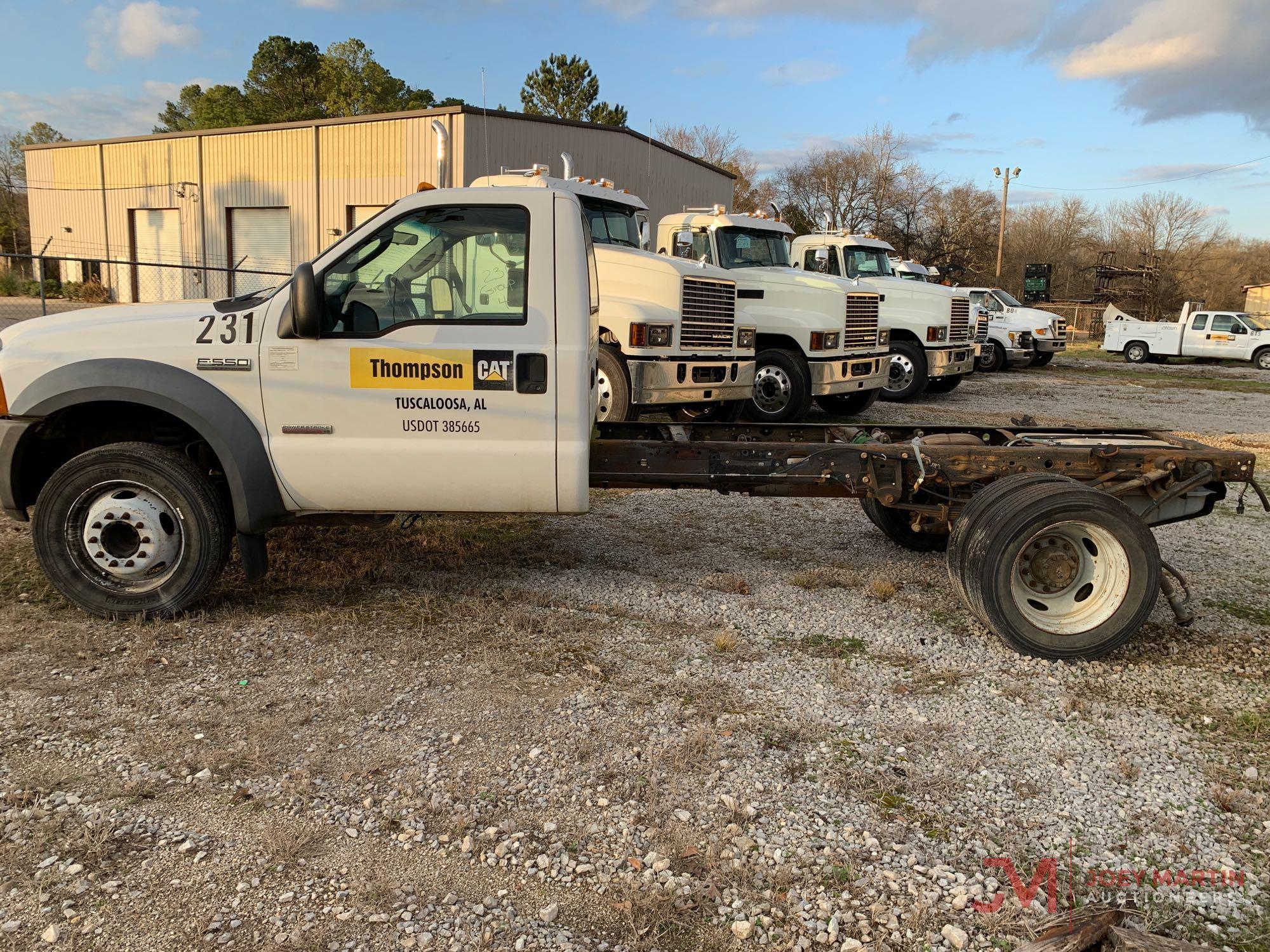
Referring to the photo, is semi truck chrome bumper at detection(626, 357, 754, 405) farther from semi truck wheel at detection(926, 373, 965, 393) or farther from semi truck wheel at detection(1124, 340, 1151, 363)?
semi truck wheel at detection(1124, 340, 1151, 363)

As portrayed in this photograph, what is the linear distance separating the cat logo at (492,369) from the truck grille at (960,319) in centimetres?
1326

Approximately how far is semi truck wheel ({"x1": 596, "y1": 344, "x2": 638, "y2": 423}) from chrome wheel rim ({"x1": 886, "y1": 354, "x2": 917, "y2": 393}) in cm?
760

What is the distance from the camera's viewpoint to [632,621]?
5262 millimetres

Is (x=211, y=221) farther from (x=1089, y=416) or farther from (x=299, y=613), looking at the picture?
(x=299, y=613)

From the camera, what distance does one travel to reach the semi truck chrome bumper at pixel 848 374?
12453mm

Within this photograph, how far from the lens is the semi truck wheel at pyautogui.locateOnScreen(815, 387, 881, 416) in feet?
46.8

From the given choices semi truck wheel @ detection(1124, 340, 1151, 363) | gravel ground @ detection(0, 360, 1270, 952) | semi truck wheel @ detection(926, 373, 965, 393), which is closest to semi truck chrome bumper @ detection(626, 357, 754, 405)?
gravel ground @ detection(0, 360, 1270, 952)

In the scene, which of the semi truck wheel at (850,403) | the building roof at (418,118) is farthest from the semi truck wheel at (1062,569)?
the building roof at (418,118)

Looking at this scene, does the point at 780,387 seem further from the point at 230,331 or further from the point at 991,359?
the point at 991,359

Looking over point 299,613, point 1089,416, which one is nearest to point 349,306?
point 299,613

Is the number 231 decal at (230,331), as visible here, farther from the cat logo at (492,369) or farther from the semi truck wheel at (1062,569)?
the semi truck wheel at (1062,569)

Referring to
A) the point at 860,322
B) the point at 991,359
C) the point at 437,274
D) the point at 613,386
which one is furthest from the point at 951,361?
the point at 437,274

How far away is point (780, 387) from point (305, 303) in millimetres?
8580

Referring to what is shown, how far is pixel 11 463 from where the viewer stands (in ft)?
16.0
